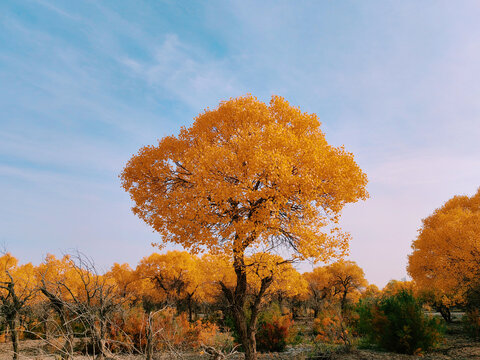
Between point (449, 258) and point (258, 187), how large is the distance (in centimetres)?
1771

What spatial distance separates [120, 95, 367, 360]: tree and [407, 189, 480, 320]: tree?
1339 cm

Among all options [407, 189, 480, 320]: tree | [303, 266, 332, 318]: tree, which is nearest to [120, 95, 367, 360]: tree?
[407, 189, 480, 320]: tree

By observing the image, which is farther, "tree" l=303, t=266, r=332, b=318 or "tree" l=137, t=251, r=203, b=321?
"tree" l=303, t=266, r=332, b=318

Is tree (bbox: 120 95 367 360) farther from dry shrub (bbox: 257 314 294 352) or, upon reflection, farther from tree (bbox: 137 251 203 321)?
tree (bbox: 137 251 203 321)

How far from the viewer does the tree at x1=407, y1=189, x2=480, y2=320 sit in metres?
19.5

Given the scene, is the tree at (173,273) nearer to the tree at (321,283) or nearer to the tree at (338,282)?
the tree at (338,282)

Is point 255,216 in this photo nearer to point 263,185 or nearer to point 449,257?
point 263,185

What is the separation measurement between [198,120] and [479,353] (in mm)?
15246

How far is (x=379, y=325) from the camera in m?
13.0

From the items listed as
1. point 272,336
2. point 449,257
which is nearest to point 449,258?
point 449,257

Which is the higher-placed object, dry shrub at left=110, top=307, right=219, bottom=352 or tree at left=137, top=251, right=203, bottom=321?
tree at left=137, top=251, right=203, bottom=321

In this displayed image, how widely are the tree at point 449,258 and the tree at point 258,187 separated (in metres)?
13.4

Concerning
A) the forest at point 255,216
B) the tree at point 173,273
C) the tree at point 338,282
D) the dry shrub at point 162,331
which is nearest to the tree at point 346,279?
the tree at point 338,282

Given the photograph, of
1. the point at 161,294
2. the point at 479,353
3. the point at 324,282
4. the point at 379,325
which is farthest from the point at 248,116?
the point at 324,282
